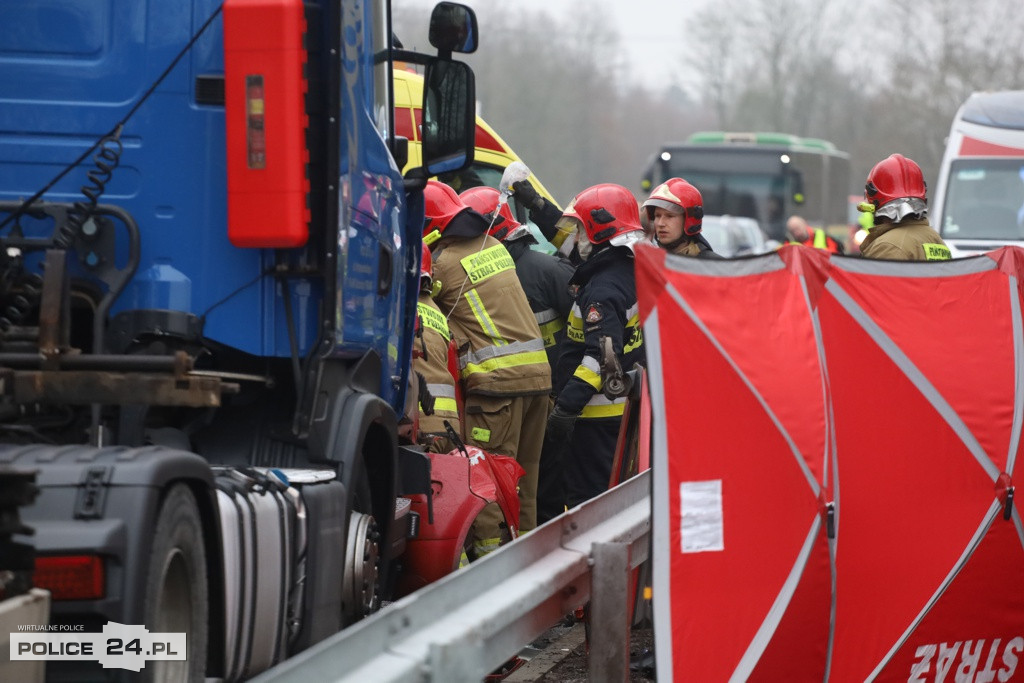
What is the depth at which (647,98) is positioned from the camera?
123750 mm

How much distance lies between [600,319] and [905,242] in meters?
1.84

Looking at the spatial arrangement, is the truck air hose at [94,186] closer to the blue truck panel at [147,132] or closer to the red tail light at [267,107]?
the blue truck panel at [147,132]

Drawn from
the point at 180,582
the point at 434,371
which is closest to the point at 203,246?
the point at 180,582

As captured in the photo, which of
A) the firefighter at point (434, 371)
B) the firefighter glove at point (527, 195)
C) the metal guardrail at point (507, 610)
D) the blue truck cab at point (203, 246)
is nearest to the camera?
the metal guardrail at point (507, 610)

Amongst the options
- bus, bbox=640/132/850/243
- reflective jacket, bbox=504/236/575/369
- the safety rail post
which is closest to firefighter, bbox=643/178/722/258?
reflective jacket, bbox=504/236/575/369

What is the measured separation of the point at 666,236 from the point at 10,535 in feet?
17.7

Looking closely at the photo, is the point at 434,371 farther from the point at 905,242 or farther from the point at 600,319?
the point at 905,242

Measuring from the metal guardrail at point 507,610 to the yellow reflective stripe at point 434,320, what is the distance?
1724mm

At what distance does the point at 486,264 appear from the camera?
7.94 metres

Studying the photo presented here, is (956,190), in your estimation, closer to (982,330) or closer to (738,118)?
(982,330)

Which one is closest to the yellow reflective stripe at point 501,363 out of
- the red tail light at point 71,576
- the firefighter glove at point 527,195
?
the firefighter glove at point 527,195

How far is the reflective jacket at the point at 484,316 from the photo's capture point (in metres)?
7.90

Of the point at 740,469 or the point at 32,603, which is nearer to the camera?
the point at 32,603

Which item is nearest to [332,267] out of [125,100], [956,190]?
[125,100]
